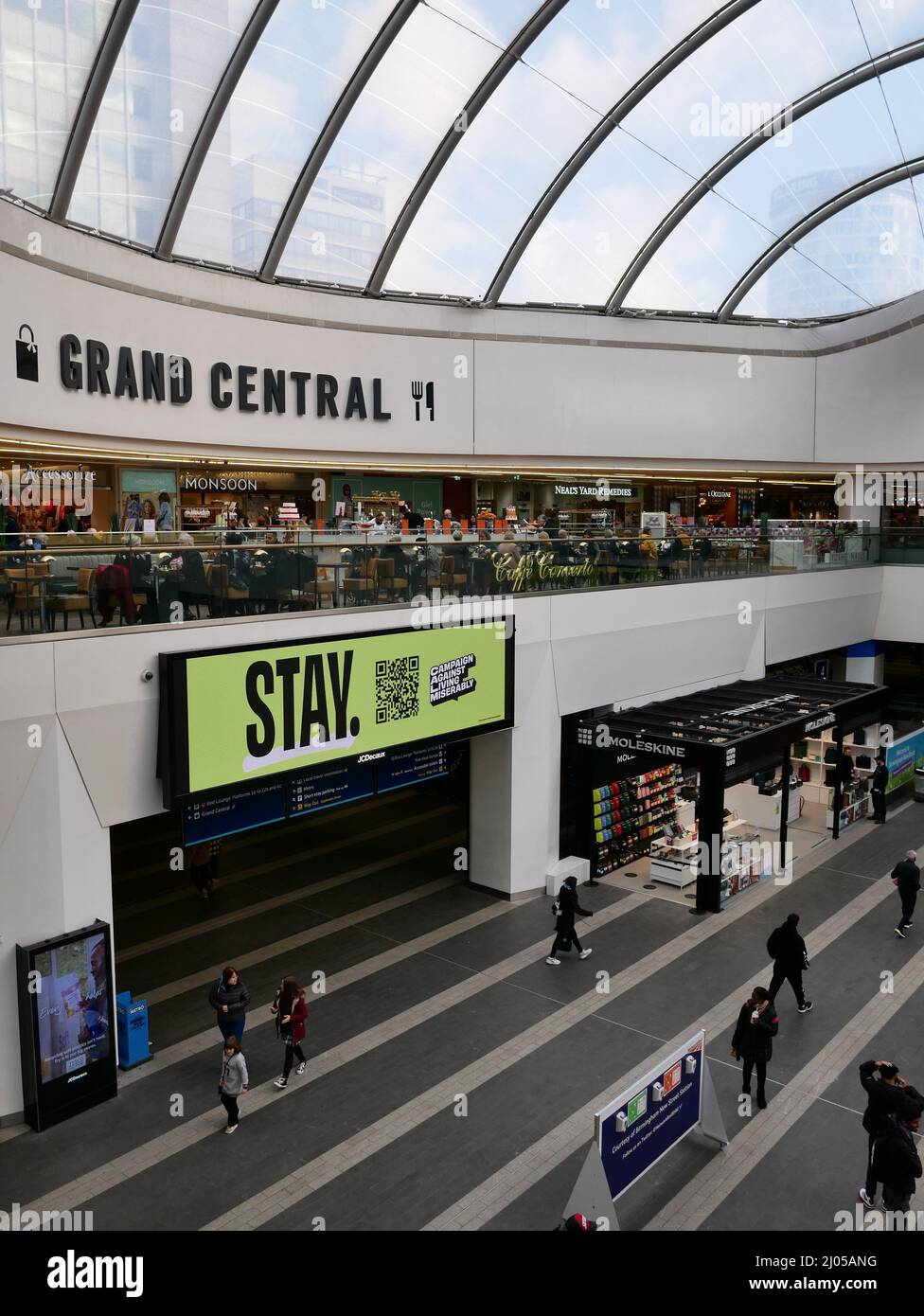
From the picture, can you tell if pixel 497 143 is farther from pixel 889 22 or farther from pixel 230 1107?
pixel 230 1107

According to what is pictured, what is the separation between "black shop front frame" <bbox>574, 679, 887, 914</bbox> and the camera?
15.1m

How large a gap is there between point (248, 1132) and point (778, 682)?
14.8 metres

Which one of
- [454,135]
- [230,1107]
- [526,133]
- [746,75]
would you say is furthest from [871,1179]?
[746,75]

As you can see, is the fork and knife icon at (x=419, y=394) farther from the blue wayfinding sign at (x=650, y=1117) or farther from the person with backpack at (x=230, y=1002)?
the blue wayfinding sign at (x=650, y=1117)

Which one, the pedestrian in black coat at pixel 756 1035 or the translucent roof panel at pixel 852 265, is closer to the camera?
the pedestrian in black coat at pixel 756 1035

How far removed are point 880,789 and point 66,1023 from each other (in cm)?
1609

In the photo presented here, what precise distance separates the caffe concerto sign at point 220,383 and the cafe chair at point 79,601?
7.16m

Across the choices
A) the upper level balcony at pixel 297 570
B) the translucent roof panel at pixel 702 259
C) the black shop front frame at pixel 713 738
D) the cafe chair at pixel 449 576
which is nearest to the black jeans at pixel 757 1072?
the black shop front frame at pixel 713 738

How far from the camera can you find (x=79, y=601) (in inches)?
395

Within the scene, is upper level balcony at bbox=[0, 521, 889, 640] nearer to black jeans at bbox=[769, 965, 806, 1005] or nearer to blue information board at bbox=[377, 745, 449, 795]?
blue information board at bbox=[377, 745, 449, 795]

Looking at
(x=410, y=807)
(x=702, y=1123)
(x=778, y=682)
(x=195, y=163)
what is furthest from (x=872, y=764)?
(x=195, y=163)

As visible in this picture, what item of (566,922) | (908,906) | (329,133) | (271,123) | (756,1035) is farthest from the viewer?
(329,133)

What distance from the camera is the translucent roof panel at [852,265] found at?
2492 cm

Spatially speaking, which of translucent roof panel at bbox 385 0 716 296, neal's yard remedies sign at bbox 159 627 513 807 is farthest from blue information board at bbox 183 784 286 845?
translucent roof panel at bbox 385 0 716 296
